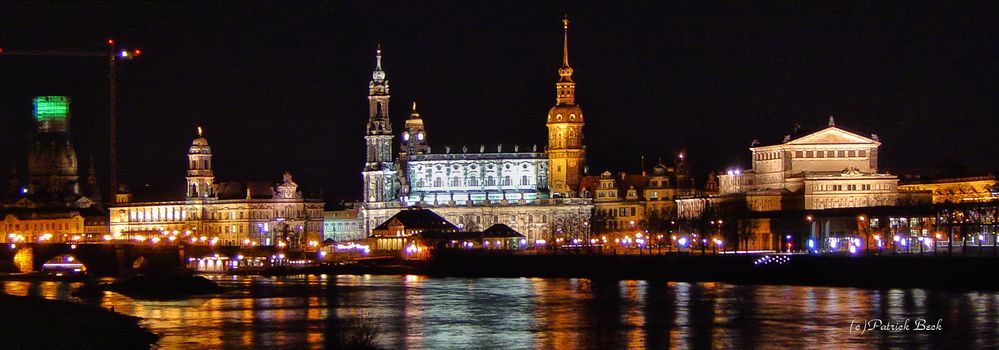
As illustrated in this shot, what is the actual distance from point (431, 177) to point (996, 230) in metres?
90.0

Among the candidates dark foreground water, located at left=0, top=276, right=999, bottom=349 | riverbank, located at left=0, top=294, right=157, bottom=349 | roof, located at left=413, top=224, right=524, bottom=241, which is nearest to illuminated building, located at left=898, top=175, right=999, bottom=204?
roof, located at left=413, top=224, right=524, bottom=241

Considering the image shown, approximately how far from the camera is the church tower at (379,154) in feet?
643

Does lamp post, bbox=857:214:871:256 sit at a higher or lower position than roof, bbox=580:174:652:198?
lower

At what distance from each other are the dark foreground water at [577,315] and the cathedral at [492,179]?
7605 cm

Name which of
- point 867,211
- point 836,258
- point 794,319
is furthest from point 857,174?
point 794,319

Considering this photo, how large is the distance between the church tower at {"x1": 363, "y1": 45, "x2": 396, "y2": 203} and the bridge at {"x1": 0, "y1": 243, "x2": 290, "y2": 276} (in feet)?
114

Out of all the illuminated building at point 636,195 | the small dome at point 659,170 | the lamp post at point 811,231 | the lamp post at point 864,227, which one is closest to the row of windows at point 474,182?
the illuminated building at point 636,195

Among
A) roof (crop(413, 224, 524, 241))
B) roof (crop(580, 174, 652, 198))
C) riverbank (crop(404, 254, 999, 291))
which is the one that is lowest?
riverbank (crop(404, 254, 999, 291))

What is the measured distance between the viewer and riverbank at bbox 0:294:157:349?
64125mm

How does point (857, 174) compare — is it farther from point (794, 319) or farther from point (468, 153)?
point (794, 319)

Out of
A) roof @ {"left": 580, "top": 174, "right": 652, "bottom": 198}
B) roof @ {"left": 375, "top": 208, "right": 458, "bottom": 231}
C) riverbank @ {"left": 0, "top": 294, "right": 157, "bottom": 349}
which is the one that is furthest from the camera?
roof @ {"left": 580, "top": 174, "right": 652, "bottom": 198}

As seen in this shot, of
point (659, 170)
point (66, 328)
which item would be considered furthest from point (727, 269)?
point (659, 170)

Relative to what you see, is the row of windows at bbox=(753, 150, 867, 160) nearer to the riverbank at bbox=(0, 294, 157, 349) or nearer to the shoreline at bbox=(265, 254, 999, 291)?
the shoreline at bbox=(265, 254, 999, 291)

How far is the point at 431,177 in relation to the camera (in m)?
200
